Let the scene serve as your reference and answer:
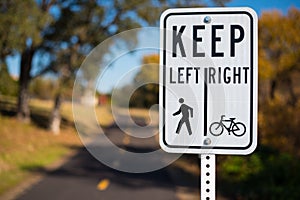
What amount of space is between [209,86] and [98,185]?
36.2 ft

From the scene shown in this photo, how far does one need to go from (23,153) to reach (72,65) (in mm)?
9234

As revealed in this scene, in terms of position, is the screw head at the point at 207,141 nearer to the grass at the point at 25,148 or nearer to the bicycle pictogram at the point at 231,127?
the bicycle pictogram at the point at 231,127

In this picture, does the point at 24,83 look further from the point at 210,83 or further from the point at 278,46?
the point at 210,83

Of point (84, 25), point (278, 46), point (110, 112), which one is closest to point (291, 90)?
point (278, 46)

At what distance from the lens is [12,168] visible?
15.4 metres

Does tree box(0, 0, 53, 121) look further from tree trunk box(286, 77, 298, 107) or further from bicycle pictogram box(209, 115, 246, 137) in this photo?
bicycle pictogram box(209, 115, 246, 137)

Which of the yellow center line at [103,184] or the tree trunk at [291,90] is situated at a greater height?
the tree trunk at [291,90]

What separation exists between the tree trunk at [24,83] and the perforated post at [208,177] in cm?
2729

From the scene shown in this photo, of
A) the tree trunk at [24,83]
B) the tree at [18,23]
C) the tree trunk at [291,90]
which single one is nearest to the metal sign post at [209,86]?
the tree trunk at [291,90]

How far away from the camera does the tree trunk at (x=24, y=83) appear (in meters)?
28.8

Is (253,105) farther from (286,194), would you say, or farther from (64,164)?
(64,164)

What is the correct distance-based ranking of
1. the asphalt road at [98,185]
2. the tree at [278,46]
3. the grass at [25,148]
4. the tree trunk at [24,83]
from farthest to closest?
1. the tree trunk at [24,83]
2. the tree at [278,46]
3. the grass at [25,148]
4. the asphalt road at [98,185]

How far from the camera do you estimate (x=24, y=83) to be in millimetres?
29297

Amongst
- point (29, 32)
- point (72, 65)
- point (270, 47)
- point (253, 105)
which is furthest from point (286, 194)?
point (72, 65)
